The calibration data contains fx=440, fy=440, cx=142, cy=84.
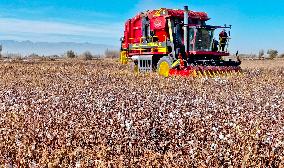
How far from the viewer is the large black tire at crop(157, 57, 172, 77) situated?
19.7 meters

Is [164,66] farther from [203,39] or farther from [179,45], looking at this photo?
[203,39]

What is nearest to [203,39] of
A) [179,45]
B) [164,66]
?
[179,45]

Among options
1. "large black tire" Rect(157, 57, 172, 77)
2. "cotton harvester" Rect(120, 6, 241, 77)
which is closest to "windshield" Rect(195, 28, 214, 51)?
"cotton harvester" Rect(120, 6, 241, 77)

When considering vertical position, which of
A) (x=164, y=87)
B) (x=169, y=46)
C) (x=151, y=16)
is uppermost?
(x=151, y=16)

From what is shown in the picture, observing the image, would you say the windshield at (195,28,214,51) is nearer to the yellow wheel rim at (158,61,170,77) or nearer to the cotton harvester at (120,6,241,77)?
the cotton harvester at (120,6,241,77)

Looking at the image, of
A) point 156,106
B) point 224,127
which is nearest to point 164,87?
point 156,106

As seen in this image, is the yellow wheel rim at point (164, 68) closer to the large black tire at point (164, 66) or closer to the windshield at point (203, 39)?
the large black tire at point (164, 66)

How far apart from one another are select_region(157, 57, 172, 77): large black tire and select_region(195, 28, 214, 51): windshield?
1814 millimetres

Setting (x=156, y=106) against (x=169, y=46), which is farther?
(x=169, y=46)

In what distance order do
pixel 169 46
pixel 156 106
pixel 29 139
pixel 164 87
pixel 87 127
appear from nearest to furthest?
pixel 29 139
pixel 87 127
pixel 156 106
pixel 164 87
pixel 169 46

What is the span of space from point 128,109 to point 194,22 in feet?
50.7

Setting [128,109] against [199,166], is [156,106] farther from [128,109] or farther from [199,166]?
[199,166]

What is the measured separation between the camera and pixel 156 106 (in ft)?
24.7

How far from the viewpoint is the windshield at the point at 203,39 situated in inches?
827
